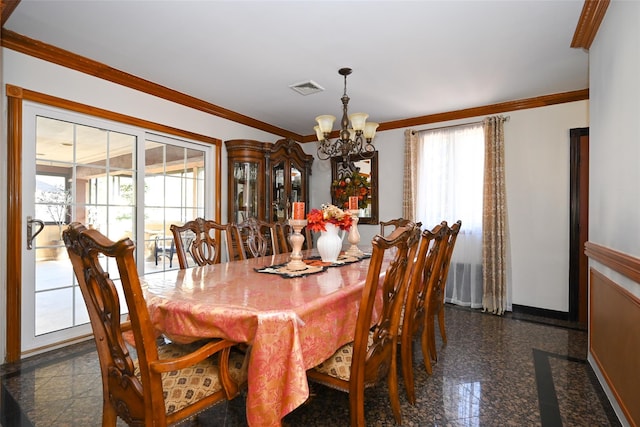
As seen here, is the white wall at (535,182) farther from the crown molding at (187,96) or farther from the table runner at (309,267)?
the table runner at (309,267)

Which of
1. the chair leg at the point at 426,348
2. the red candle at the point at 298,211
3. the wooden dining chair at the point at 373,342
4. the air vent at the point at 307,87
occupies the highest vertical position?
the air vent at the point at 307,87

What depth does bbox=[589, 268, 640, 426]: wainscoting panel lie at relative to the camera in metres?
1.59

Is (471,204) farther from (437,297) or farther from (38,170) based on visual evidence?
(38,170)

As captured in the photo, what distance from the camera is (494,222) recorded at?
3.82 meters

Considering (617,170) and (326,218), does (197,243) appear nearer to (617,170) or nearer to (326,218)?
(326,218)

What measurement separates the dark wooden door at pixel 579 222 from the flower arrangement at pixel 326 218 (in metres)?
Result: 2.71

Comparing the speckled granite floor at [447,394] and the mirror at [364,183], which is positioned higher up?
the mirror at [364,183]

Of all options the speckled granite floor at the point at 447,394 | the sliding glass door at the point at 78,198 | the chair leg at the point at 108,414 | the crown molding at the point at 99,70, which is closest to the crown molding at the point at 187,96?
the crown molding at the point at 99,70

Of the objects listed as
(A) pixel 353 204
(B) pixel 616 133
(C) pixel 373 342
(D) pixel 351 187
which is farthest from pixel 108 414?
(D) pixel 351 187

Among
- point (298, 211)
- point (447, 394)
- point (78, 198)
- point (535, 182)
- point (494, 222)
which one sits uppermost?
point (535, 182)

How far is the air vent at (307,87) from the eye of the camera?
10.8 ft

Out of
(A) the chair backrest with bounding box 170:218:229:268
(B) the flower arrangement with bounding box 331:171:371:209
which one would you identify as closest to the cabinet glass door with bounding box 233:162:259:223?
(B) the flower arrangement with bounding box 331:171:371:209

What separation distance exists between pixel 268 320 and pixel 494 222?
11.3 feet

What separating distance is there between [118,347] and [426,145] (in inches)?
A: 162
